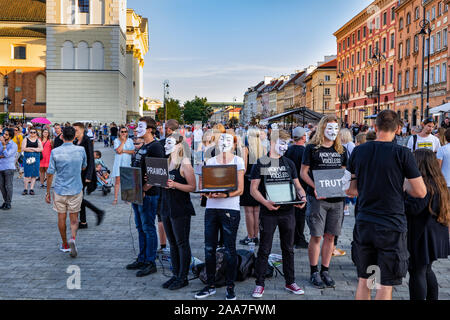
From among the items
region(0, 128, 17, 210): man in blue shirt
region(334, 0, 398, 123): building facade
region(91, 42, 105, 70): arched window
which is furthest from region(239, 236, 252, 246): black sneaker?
region(334, 0, 398, 123): building facade

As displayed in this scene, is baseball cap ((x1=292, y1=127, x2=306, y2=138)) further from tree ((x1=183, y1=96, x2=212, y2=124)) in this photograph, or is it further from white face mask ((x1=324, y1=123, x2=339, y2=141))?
tree ((x1=183, y1=96, x2=212, y2=124))

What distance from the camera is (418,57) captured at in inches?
1982

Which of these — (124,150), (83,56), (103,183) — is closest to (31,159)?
(103,183)

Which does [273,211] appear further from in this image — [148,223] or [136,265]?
[136,265]

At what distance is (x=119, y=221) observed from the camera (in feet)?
34.4

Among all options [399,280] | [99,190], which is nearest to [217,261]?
[399,280]

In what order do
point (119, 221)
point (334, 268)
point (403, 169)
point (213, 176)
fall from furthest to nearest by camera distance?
point (119, 221) < point (334, 268) < point (213, 176) < point (403, 169)

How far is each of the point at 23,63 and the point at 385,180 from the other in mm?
65809

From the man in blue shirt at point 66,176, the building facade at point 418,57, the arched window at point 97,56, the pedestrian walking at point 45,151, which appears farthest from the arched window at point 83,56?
the man in blue shirt at point 66,176

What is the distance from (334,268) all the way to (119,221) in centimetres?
516

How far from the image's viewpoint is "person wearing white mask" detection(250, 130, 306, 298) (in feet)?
18.8

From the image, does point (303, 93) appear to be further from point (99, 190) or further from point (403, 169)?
point (403, 169)

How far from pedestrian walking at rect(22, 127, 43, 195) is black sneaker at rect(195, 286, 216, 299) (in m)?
10.4

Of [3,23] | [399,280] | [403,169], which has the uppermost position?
[3,23]
